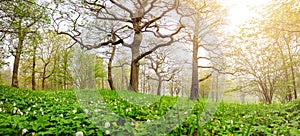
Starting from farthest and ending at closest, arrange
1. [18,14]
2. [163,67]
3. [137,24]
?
[18,14] → [137,24] → [163,67]

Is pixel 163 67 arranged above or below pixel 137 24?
below

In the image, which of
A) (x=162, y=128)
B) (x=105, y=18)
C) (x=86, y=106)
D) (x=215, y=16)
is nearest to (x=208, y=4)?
(x=215, y=16)

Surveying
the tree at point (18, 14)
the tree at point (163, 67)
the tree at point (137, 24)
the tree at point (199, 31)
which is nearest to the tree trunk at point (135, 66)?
the tree at point (137, 24)

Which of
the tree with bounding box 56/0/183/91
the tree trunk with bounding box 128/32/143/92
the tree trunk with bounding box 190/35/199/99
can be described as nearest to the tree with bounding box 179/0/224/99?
the tree trunk with bounding box 190/35/199/99

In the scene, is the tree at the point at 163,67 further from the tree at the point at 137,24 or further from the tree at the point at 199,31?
the tree at the point at 199,31

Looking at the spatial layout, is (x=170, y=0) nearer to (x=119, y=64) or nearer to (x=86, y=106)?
(x=119, y=64)

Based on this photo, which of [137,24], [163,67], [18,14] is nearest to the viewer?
[163,67]

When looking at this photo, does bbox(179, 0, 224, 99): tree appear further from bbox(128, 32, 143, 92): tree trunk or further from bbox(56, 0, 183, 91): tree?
bbox(128, 32, 143, 92): tree trunk

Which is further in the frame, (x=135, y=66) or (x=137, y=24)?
(x=137, y=24)

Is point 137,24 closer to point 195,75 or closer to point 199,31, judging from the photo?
point 199,31

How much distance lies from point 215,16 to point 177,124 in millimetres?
1734

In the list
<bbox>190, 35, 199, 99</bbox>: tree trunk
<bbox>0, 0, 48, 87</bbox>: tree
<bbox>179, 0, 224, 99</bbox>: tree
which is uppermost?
<bbox>0, 0, 48, 87</bbox>: tree

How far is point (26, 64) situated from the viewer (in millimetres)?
24312

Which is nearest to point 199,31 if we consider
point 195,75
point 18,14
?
point 195,75
